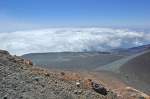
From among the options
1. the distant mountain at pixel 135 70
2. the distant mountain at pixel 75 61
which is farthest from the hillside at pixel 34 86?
the distant mountain at pixel 75 61

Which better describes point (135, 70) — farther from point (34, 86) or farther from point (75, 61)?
point (34, 86)

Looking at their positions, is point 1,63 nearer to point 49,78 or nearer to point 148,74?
point 49,78

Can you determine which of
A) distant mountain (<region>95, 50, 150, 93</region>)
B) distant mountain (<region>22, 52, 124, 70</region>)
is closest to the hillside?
distant mountain (<region>95, 50, 150, 93</region>)

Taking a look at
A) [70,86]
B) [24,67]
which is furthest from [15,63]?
[70,86]

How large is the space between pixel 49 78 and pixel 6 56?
3.04m

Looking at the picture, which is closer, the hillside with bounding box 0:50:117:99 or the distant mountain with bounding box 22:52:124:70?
the hillside with bounding box 0:50:117:99

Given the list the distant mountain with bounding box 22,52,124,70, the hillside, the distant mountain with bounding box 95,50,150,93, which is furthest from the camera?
the distant mountain with bounding box 22,52,124,70

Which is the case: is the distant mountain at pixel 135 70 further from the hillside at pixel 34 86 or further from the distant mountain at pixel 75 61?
the hillside at pixel 34 86

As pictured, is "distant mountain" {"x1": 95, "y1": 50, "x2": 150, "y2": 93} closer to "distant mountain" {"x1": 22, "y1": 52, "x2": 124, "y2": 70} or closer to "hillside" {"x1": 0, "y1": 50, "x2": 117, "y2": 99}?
"distant mountain" {"x1": 22, "y1": 52, "x2": 124, "y2": 70}

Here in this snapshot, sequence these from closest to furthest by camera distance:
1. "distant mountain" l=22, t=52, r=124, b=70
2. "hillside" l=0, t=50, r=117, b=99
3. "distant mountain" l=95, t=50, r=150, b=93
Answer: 1. "hillside" l=0, t=50, r=117, b=99
2. "distant mountain" l=95, t=50, r=150, b=93
3. "distant mountain" l=22, t=52, r=124, b=70

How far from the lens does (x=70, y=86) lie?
50.5 feet

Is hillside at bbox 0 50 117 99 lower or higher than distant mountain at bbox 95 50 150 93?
higher

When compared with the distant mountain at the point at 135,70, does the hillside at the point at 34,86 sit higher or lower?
higher

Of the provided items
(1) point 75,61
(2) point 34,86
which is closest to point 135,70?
(1) point 75,61
